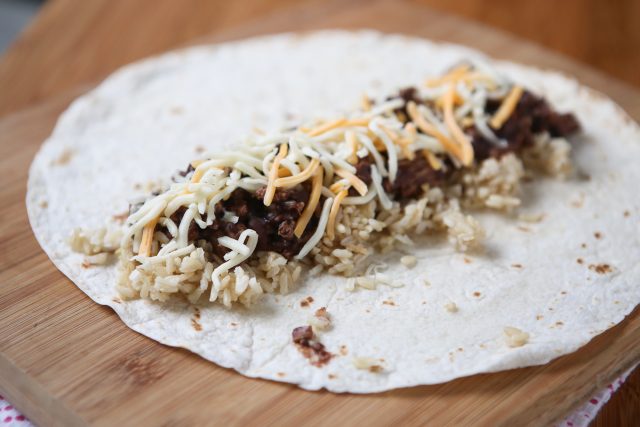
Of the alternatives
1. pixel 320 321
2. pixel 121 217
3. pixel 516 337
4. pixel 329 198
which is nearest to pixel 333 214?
pixel 329 198

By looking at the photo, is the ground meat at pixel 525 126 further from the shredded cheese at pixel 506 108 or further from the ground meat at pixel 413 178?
the ground meat at pixel 413 178

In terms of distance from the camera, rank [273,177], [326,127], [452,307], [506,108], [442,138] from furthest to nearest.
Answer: [506,108] < [442,138] < [326,127] < [273,177] < [452,307]

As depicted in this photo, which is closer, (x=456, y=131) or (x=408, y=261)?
(x=408, y=261)

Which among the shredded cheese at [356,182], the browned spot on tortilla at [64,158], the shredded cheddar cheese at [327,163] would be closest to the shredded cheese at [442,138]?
the shredded cheddar cheese at [327,163]

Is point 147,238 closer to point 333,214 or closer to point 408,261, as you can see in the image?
point 333,214

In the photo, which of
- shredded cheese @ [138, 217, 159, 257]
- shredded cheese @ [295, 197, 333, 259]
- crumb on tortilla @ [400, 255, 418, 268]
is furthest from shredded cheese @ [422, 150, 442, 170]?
shredded cheese @ [138, 217, 159, 257]

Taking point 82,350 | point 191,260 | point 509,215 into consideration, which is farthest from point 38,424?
point 509,215
